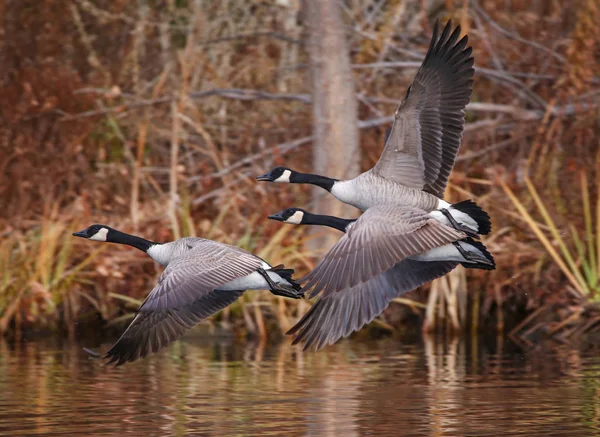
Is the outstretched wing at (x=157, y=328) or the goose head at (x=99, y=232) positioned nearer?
the outstretched wing at (x=157, y=328)

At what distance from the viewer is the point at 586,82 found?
47.6ft

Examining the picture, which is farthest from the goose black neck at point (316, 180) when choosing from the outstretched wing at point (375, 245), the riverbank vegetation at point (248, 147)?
the riverbank vegetation at point (248, 147)

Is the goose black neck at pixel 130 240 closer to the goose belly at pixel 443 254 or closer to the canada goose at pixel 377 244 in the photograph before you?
the canada goose at pixel 377 244

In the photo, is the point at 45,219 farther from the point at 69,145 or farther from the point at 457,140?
the point at 457,140

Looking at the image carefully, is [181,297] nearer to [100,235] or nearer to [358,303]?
[358,303]

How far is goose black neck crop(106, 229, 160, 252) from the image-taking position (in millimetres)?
9734

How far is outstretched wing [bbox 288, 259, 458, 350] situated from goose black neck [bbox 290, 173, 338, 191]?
2.85 feet

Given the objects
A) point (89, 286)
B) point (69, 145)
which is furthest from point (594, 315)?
point (69, 145)

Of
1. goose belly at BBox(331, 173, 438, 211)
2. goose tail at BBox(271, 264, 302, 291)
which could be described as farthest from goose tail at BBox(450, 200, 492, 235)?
goose tail at BBox(271, 264, 302, 291)

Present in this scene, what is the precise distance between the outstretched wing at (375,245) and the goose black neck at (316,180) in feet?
4.05

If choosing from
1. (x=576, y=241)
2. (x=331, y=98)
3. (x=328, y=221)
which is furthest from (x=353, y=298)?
(x=331, y=98)

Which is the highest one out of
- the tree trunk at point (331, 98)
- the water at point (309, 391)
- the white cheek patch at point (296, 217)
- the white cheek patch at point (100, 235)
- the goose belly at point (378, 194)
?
the tree trunk at point (331, 98)

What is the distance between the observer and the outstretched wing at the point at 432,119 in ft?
29.6

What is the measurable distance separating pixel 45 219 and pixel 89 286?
0.93m
